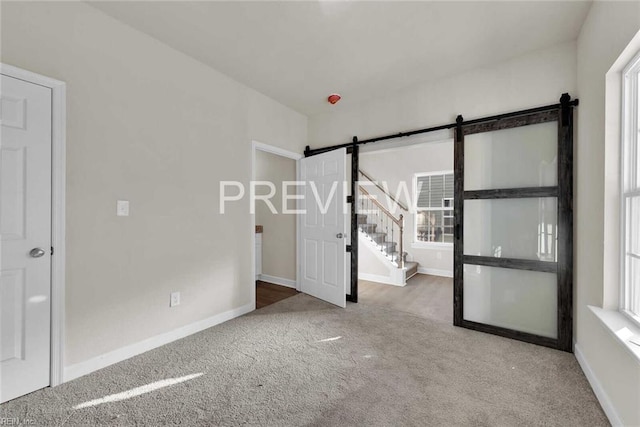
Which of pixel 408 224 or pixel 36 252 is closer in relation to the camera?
pixel 36 252

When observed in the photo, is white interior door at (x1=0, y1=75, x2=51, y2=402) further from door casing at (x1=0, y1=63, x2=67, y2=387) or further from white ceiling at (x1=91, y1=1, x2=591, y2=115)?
white ceiling at (x1=91, y1=1, x2=591, y2=115)

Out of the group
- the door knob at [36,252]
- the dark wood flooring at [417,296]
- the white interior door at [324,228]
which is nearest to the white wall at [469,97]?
the white interior door at [324,228]

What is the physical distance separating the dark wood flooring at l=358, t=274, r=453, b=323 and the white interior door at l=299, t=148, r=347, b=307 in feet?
1.85

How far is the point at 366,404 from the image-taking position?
1.75 metres

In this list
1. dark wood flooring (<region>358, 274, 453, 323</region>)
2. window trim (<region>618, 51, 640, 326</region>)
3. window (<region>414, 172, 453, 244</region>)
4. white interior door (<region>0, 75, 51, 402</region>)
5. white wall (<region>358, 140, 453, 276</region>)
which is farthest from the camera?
window (<region>414, 172, 453, 244</region>)

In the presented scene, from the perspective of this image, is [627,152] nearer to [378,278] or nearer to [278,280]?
[378,278]

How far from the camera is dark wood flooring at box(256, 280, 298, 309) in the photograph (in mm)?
3762

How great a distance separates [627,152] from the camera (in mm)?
1671

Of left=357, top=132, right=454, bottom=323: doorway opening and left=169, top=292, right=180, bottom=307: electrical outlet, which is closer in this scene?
left=169, top=292, right=180, bottom=307: electrical outlet

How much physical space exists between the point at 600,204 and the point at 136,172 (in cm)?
347

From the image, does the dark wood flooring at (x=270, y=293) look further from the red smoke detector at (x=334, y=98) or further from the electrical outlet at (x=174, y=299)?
the red smoke detector at (x=334, y=98)

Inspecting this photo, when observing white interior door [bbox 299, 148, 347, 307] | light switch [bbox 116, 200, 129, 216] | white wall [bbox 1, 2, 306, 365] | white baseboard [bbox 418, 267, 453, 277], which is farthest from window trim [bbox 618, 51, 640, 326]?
white baseboard [bbox 418, 267, 453, 277]

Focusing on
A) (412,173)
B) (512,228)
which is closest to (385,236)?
(412,173)

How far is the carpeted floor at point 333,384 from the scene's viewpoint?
64.7 inches
